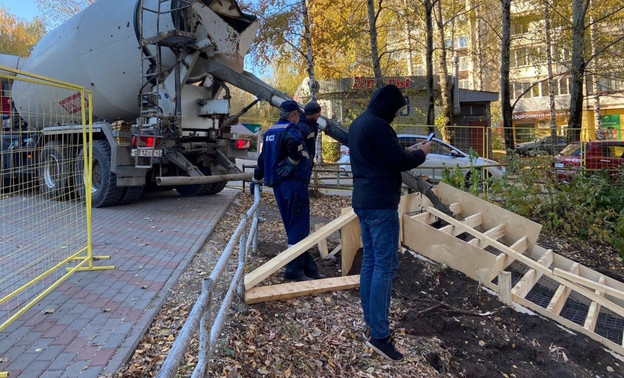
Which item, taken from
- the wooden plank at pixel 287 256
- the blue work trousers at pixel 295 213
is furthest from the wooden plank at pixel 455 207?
the blue work trousers at pixel 295 213

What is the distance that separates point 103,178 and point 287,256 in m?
5.07

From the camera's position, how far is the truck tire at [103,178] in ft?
25.5

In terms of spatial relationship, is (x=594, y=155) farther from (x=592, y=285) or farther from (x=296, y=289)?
(x=296, y=289)

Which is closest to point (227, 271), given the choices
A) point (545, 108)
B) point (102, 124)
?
point (102, 124)

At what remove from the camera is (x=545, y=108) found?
116ft

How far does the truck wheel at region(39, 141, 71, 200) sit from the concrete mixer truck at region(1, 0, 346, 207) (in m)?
0.02

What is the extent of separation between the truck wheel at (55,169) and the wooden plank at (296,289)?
4253 mm

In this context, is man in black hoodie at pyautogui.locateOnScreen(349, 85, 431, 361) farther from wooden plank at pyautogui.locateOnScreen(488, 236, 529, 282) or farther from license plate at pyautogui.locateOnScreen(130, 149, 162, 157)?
license plate at pyautogui.locateOnScreen(130, 149, 162, 157)

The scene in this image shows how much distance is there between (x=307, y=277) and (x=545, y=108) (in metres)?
36.5

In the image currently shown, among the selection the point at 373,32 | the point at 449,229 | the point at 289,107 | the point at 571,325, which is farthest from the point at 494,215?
the point at 373,32

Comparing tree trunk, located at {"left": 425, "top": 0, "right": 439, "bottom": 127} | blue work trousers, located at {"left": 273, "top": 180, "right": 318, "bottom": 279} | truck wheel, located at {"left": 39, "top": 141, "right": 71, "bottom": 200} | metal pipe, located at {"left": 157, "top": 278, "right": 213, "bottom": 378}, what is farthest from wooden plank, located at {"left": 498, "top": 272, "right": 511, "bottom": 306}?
tree trunk, located at {"left": 425, "top": 0, "right": 439, "bottom": 127}

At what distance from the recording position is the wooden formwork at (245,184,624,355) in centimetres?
418

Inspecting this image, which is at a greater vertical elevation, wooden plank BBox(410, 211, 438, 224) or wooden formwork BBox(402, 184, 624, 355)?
wooden plank BBox(410, 211, 438, 224)

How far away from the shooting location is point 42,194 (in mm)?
6512
